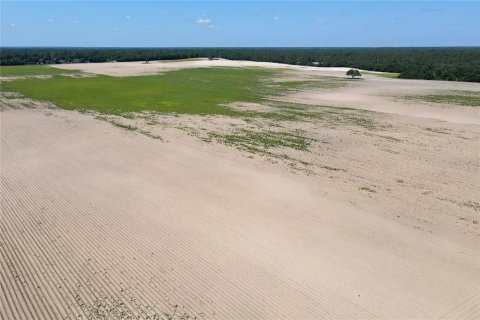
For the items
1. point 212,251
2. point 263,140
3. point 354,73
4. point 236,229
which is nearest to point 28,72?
point 354,73

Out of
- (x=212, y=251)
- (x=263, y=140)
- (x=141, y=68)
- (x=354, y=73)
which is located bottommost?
(x=212, y=251)

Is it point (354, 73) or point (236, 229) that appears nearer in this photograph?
point (236, 229)

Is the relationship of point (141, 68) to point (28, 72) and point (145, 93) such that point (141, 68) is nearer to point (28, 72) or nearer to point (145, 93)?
point (28, 72)

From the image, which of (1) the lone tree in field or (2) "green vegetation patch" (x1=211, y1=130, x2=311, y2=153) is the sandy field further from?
(1) the lone tree in field

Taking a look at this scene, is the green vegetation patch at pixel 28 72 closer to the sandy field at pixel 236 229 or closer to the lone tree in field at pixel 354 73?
the sandy field at pixel 236 229

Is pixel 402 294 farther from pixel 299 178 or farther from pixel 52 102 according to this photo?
pixel 52 102

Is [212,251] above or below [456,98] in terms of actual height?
below

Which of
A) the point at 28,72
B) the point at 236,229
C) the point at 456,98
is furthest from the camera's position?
the point at 28,72

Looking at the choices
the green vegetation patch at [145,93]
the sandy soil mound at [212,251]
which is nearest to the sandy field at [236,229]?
the sandy soil mound at [212,251]

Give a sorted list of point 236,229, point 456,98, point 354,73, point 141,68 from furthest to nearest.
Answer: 1. point 141,68
2. point 354,73
3. point 456,98
4. point 236,229
